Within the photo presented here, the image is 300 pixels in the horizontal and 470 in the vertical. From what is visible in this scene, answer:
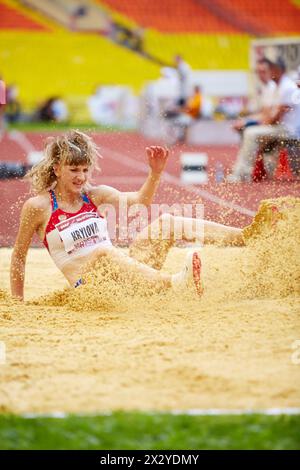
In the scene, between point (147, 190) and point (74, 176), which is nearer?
point (74, 176)

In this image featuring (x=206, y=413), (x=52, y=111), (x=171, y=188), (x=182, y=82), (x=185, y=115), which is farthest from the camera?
(x=52, y=111)

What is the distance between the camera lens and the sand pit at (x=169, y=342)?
132 inches

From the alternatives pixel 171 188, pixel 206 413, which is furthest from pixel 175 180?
pixel 206 413

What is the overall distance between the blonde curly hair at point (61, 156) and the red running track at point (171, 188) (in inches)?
34.4

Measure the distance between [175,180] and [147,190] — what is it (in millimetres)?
6307

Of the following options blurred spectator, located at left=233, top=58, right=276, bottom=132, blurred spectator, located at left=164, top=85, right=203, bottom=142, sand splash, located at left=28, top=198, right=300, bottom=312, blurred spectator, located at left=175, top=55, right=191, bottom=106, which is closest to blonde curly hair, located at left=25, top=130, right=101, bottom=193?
sand splash, located at left=28, top=198, right=300, bottom=312

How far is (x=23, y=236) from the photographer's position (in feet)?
16.5

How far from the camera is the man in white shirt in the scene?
10.4m

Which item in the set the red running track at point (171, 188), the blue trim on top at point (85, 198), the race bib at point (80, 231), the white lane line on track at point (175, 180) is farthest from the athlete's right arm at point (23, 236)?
the white lane line on track at point (175, 180)

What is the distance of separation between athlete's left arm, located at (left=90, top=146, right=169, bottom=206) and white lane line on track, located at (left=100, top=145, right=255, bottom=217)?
7.02 feet

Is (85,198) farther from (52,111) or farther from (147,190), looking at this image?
(52,111)

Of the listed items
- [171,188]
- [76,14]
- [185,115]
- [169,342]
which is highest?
[76,14]
